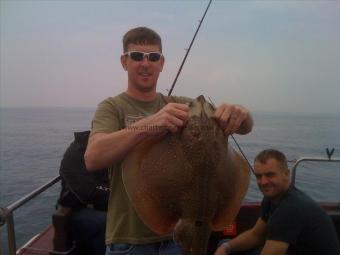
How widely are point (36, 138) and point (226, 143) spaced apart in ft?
123

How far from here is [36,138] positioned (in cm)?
3669

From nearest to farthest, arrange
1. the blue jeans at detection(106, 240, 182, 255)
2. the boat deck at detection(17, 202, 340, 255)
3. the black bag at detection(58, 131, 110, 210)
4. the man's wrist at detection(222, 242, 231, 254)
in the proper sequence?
1. the blue jeans at detection(106, 240, 182, 255)
2. the black bag at detection(58, 131, 110, 210)
3. the man's wrist at detection(222, 242, 231, 254)
4. the boat deck at detection(17, 202, 340, 255)

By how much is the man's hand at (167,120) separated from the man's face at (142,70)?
0.63 metres

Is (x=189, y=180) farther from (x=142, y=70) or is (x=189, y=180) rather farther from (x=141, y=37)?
(x=141, y=37)

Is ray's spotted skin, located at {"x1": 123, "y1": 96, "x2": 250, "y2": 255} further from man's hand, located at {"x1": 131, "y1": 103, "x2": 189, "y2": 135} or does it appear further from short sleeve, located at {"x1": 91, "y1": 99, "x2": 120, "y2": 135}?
short sleeve, located at {"x1": 91, "y1": 99, "x2": 120, "y2": 135}

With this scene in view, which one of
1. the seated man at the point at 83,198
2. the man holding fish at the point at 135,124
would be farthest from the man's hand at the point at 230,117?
Answer: the seated man at the point at 83,198

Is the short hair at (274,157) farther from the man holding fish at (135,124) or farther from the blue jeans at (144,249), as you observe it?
the blue jeans at (144,249)

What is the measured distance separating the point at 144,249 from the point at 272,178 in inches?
84.8

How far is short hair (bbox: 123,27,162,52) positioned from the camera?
2695 mm

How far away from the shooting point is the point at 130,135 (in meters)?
2.19

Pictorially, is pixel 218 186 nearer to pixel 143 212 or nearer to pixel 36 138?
pixel 143 212

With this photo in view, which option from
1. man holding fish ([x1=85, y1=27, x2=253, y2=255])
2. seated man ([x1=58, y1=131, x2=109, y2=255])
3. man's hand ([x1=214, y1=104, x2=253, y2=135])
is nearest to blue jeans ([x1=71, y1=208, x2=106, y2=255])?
seated man ([x1=58, y1=131, x2=109, y2=255])

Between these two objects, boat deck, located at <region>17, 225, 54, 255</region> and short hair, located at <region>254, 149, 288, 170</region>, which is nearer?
short hair, located at <region>254, 149, 288, 170</region>

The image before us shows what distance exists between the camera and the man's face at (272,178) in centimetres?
408
